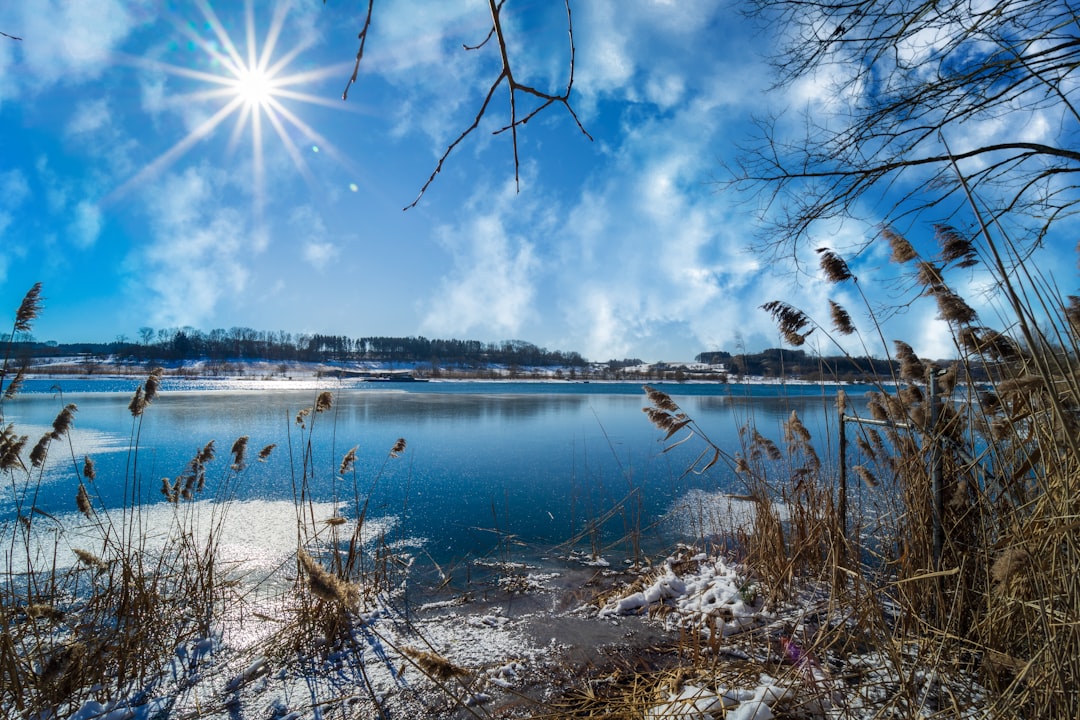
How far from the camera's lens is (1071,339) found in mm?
1592

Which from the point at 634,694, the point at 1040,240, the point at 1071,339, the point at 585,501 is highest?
the point at 1040,240

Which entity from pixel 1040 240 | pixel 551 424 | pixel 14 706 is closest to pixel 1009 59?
pixel 1040 240

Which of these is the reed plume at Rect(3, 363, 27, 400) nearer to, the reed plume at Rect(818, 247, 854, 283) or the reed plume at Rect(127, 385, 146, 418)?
the reed plume at Rect(127, 385, 146, 418)

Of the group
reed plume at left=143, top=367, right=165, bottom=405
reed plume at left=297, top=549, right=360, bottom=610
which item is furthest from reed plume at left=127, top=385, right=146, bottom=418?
reed plume at left=297, top=549, right=360, bottom=610

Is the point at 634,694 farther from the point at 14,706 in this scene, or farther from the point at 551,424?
the point at 551,424

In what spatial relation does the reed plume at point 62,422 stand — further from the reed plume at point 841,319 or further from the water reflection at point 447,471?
the reed plume at point 841,319

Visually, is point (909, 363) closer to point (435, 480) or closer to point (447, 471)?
point (435, 480)

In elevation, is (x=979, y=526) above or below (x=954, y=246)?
below

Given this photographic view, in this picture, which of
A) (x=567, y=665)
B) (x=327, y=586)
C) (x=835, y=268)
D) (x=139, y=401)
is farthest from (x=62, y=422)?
(x=835, y=268)

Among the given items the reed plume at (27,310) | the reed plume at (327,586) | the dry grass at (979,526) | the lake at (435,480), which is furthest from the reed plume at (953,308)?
the reed plume at (27,310)

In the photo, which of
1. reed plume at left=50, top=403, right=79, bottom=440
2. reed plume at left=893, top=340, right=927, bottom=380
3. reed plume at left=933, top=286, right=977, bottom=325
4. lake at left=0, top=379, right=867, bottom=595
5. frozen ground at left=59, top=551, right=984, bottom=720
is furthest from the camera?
lake at left=0, top=379, right=867, bottom=595

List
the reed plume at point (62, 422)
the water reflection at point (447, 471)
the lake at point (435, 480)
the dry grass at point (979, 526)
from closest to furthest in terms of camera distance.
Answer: the dry grass at point (979, 526) < the reed plume at point (62, 422) < the lake at point (435, 480) < the water reflection at point (447, 471)

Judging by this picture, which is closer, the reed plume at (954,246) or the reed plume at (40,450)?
the reed plume at (954,246)

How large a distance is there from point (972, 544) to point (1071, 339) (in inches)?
75.0
